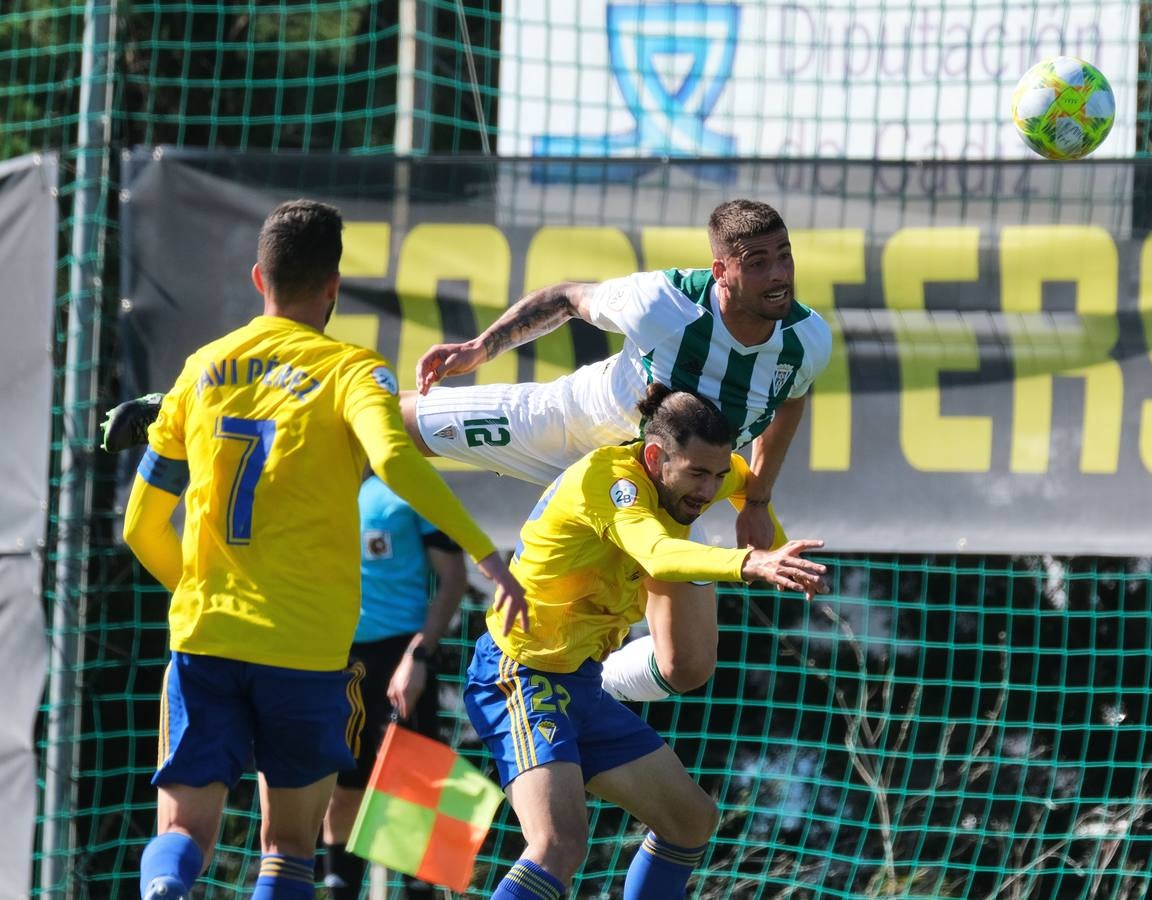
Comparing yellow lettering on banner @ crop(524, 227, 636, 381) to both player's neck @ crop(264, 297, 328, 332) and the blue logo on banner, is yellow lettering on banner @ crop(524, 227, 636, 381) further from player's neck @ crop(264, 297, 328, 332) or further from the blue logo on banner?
player's neck @ crop(264, 297, 328, 332)

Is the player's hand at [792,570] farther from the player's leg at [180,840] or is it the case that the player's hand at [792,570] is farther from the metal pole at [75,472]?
the metal pole at [75,472]

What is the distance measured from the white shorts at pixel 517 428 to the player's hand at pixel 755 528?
0.38 m

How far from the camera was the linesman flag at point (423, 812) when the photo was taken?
483cm

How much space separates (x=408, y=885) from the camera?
21.1 feet

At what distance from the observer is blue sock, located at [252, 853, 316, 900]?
11.7ft

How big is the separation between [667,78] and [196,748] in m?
4.22

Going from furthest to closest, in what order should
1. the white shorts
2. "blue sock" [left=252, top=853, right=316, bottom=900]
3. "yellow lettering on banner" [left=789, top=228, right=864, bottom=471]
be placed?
"yellow lettering on banner" [left=789, top=228, right=864, bottom=471] < the white shorts < "blue sock" [left=252, top=853, right=316, bottom=900]

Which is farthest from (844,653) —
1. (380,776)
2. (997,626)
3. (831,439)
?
(380,776)

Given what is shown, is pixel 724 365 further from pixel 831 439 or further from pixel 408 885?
pixel 408 885

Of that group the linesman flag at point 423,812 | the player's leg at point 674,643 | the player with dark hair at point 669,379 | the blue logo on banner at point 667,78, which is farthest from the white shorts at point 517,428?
the blue logo on banner at point 667,78

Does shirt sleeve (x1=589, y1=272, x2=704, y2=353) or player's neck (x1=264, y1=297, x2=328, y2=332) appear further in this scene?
shirt sleeve (x1=589, y1=272, x2=704, y2=353)

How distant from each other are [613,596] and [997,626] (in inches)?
183

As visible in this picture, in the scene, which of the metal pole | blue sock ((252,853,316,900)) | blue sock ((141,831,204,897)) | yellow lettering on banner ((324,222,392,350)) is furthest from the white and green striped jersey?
the metal pole

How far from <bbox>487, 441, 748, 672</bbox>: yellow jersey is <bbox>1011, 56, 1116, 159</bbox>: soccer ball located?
1913 mm
